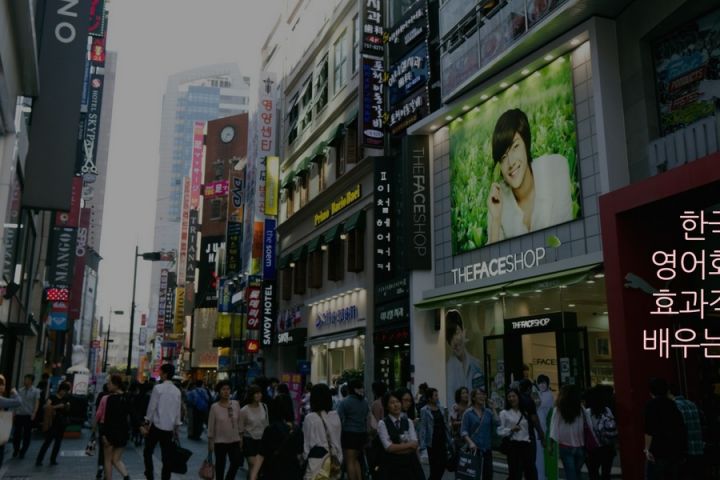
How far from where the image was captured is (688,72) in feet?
42.0

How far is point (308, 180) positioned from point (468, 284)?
53.0 feet

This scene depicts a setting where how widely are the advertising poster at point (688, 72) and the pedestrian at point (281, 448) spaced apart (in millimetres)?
9419

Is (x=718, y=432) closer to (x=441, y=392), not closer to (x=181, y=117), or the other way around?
(x=441, y=392)

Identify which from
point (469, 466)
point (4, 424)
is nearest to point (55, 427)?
point (4, 424)

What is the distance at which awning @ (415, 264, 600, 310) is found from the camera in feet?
45.5

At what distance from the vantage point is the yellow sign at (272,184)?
36.0 metres

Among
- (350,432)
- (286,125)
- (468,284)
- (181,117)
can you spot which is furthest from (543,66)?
(181,117)

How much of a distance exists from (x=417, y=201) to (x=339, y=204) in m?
7.56

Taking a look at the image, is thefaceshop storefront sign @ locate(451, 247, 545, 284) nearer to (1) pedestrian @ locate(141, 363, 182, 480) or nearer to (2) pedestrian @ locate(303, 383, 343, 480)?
(1) pedestrian @ locate(141, 363, 182, 480)

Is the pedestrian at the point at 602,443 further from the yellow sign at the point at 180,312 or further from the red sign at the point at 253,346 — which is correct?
the yellow sign at the point at 180,312

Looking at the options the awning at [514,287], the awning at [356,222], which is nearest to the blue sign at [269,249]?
the awning at [356,222]

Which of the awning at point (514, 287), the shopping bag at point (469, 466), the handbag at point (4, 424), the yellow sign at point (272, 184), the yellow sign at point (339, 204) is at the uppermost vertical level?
the yellow sign at point (272, 184)

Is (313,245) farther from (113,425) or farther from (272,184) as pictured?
(113,425)

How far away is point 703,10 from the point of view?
40.8 feet
